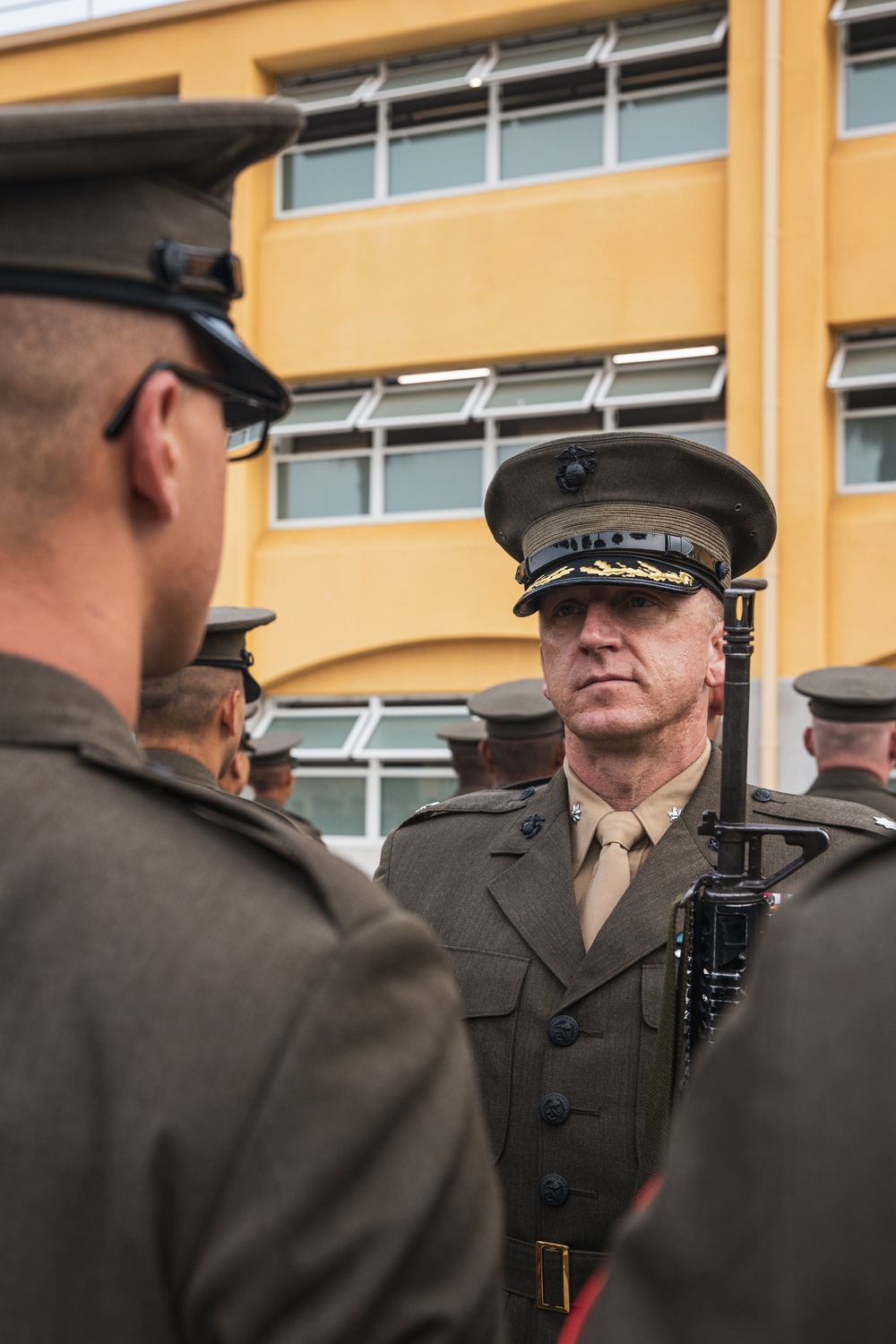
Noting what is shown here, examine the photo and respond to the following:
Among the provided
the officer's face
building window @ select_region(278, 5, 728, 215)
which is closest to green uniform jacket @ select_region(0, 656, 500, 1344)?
the officer's face

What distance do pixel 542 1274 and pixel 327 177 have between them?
1172 cm

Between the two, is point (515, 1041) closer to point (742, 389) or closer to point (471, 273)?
point (742, 389)

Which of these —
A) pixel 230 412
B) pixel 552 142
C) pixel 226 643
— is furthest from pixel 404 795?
pixel 230 412

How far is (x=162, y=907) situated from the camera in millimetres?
1077

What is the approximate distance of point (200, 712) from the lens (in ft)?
11.2

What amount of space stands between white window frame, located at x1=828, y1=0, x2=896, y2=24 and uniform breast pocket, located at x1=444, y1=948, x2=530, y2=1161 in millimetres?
10042

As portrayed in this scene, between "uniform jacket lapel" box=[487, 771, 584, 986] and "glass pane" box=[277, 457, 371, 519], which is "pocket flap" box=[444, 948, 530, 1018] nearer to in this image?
"uniform jacket lapel" box=[487, 771, 584, 986]

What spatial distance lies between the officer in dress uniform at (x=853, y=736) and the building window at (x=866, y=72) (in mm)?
6650

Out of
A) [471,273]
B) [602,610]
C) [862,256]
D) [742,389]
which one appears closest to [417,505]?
[471,273]

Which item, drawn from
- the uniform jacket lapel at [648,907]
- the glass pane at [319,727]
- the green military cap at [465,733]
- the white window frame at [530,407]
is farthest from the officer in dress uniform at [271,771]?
the uniform jacket lapel at [648,907]

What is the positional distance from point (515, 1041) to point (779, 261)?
9296mm

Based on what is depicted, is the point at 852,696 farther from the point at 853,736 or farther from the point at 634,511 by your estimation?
the point at 634,511

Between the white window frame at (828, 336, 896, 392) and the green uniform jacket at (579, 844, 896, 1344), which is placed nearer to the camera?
the green uniform jacket at (579, 844, 896, 1344)

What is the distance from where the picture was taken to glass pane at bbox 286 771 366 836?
12.5 metres
